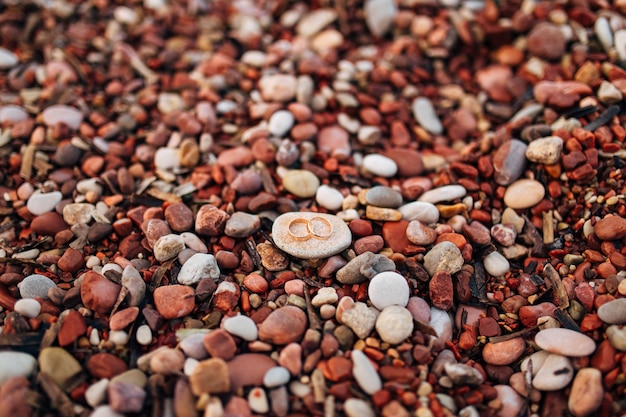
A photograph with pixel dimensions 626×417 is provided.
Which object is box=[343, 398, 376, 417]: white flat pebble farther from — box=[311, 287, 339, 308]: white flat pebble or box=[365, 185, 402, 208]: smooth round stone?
box=[365, 185, 402, 208]: smooth round stone

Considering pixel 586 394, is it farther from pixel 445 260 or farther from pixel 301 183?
pixel 301 183

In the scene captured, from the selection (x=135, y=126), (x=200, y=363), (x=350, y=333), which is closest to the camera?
(x=200, y=363)

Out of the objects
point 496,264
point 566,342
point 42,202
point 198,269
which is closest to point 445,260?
point 496,264

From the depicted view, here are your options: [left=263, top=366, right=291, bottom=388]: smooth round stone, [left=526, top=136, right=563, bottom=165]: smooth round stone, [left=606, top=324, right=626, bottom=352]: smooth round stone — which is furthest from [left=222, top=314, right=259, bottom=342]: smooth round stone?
[left=526, top=136, right=563, bottom=165]: smooth round stone

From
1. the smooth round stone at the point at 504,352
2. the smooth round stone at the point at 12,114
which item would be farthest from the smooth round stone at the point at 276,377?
the smooth round stone at the point at 12,114

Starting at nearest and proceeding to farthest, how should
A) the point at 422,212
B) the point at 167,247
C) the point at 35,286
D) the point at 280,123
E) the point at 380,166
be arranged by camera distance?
1. the point at 35,286
2. the point at 167,247
3. the point at 422,212
4. the point at 380,166
5. the point at 280,123

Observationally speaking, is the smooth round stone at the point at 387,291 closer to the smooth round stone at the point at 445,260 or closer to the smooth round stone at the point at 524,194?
the smooth round stone at the point at 445,260

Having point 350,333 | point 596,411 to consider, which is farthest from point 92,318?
point 596,411

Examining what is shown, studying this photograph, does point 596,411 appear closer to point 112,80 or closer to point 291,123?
point 291,123
